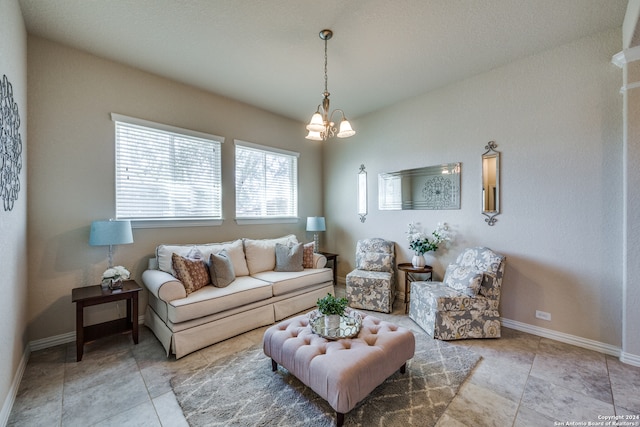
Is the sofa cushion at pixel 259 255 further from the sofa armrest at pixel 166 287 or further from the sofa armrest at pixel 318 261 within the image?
the sofa armrest at pixel 166 287

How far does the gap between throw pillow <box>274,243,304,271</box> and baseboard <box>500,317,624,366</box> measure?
2.67m

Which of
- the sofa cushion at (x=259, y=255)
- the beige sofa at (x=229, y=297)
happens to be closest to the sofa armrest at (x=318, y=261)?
the beige sofa at (x=229, y=297)

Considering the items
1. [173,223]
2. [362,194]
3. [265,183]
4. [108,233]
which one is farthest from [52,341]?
[362,194]

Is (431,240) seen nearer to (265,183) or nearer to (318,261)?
(318,261)

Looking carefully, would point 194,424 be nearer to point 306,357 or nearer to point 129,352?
point 306,357

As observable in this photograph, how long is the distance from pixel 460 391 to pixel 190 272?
8.98ft

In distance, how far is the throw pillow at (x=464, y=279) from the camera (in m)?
2.72

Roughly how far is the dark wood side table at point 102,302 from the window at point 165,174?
2.82 feet

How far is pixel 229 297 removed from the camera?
2750 millimetres

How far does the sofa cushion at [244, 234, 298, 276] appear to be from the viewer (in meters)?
3.62

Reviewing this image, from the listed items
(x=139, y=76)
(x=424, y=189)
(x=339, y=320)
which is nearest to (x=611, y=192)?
(x=424, y=189)

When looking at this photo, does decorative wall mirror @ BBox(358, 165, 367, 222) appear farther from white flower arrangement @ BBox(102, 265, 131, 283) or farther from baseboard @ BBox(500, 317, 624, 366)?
white flower arrangement @ BBox(102, 265, 131, 283)

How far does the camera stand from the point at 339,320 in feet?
7.16

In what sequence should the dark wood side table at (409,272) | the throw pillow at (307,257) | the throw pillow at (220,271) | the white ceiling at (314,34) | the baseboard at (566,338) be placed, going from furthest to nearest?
1. the throw pillow at (307,257)
2. the dark wood side table at (409,272)
3. the throw pillow at (220,271)
4. the baseboard at (566,338)
5. the white ceiling at (314,34)
